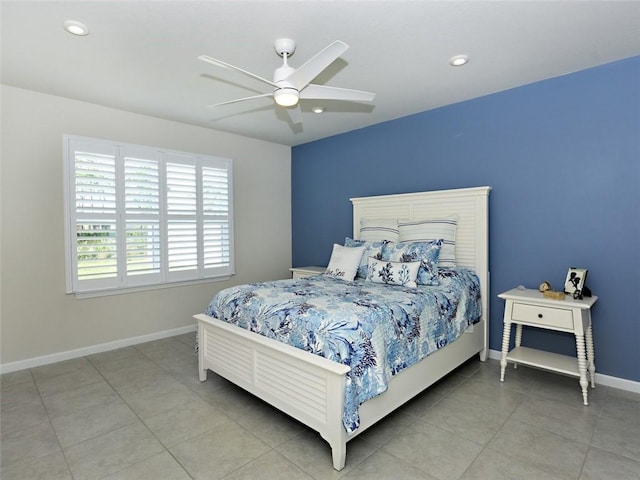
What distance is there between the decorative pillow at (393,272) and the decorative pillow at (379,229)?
2.16ft

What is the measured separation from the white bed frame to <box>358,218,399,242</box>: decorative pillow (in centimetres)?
16

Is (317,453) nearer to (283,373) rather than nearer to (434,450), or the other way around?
(283,373)

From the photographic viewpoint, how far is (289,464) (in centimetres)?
197

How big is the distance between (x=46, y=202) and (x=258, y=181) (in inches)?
100

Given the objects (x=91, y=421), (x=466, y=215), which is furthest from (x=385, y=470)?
(x=466, y=215)

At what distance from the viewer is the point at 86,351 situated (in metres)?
3.66

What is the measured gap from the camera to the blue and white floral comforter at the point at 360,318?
2002mm

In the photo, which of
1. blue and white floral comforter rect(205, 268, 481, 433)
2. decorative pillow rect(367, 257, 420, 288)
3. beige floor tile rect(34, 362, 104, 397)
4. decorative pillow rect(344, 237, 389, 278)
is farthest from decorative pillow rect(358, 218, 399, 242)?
beige floor tile rect(34, 362, 104, 397)

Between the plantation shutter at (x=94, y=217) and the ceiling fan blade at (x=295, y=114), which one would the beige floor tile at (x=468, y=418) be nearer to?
the ceiling fan blade at (x=295, y=114)

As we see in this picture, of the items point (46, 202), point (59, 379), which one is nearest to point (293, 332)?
point (59, 379)

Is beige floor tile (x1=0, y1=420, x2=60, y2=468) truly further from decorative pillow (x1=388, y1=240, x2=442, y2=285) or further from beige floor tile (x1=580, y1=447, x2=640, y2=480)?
beige floor tile (x1=580, y1=447, x2=640, y2=480)

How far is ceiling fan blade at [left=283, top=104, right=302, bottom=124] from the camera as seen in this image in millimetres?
3824

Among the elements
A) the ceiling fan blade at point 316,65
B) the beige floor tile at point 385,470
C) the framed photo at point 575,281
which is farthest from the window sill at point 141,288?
the framed photo at point 575,281

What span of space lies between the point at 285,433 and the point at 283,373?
0.40 m
